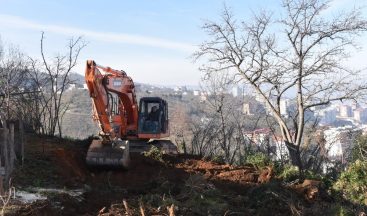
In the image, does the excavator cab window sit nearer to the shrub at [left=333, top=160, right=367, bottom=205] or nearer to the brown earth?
the brown earth

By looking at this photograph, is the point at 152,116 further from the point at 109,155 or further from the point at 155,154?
the point at 109,155

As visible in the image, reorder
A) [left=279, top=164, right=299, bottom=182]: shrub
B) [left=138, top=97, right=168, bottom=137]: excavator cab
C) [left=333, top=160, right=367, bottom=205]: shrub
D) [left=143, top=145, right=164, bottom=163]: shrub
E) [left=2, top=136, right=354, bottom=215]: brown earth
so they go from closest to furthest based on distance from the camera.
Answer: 1. [left=2, top=136, right=354, bottom=215]: brown earth
2. [left=333, top=160, right=367, bottom=205]: shrub
3. [left=279, top=164, right=299, bottom=182]: shrub
4. [left=143, top=145, right=164, bottom=163]: shrub
5. [left=138, top=97, right=168, bottom=137]: excavator cab

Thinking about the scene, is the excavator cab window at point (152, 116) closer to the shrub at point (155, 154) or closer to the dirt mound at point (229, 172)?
the shrub at point (155, 154)

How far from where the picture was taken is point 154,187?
1117cm

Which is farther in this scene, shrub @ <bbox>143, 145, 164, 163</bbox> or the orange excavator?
shrub @ <bbox>143, 145, 164, 163</bbox>

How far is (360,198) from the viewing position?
11852 mm

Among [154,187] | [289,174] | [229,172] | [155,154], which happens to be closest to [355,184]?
[289,174]

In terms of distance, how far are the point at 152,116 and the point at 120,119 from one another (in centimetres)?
114

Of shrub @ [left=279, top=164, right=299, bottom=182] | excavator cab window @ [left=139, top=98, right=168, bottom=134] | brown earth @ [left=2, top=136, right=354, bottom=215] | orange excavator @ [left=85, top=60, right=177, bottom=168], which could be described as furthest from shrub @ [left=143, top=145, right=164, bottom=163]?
shrub @ [left=279, top=164, right=299, bottom=182]

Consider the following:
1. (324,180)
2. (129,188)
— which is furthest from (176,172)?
(324,180)

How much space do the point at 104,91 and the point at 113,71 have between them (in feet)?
4.21

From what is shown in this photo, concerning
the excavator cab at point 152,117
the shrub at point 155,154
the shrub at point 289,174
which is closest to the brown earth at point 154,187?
the shrub at point 155,154

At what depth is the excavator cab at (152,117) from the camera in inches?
629

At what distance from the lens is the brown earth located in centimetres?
843
